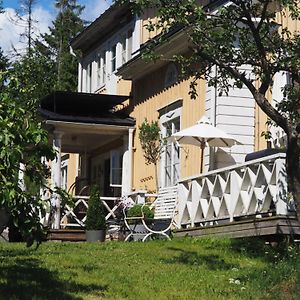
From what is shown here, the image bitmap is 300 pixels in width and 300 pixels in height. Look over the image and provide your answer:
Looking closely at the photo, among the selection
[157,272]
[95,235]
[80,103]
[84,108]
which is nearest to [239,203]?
[157,272]

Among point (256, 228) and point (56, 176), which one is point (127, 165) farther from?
point (256, 228)

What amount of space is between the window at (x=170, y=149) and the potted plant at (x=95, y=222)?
2.22 meters

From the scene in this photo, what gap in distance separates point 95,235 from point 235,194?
4.15 metres

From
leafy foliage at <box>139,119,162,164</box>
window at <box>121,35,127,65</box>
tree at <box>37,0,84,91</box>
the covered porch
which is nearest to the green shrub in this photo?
the covered porch

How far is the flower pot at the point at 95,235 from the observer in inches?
634

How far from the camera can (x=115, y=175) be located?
71.8 ft

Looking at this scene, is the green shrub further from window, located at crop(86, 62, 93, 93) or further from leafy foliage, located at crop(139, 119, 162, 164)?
window, located at crop(86, 62, 93, 93)

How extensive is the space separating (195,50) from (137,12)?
3.05ft

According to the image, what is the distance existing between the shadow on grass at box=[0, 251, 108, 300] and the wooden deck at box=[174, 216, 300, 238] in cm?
377

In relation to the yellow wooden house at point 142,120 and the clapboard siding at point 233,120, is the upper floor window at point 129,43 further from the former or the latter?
the clapboard siding at point 233,120

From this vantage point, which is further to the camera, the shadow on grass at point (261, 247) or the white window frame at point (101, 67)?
the white window frame at point (101, 67)

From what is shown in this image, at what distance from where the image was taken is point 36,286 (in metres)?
8.70

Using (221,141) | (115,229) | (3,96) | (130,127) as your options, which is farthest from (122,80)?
(3,96)

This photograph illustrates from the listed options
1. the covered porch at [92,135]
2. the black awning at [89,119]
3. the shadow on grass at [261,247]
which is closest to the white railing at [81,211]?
the covered porch at [92,135]
